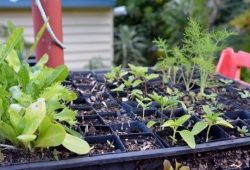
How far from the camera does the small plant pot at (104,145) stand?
0.70 meters

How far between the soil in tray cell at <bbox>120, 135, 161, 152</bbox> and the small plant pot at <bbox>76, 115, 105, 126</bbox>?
0.11m

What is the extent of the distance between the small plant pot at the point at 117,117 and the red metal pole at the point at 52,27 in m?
0.34

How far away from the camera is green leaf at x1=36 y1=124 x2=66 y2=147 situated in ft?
2.01

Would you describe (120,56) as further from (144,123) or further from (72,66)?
(144,123)

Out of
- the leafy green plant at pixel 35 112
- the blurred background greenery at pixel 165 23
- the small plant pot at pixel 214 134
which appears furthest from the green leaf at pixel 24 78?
the blurred background greenery at pixel 165 23

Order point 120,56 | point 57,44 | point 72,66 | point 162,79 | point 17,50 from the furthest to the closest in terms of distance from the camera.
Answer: point 120,56, point 72,66, point 162,79, point 57,44, point 17,50

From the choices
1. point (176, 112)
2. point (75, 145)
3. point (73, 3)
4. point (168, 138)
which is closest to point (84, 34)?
point (73, 3)

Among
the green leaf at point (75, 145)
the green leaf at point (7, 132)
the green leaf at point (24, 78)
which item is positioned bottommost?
the green leaf at point (75, 145)

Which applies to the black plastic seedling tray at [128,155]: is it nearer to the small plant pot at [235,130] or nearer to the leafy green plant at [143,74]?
the small plant pot at [235,130]

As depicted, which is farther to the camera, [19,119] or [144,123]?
[144,123]

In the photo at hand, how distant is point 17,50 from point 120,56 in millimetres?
3367

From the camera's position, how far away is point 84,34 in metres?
2.97

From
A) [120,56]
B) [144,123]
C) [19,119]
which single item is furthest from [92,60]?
[19,119]

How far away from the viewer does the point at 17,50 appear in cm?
100
